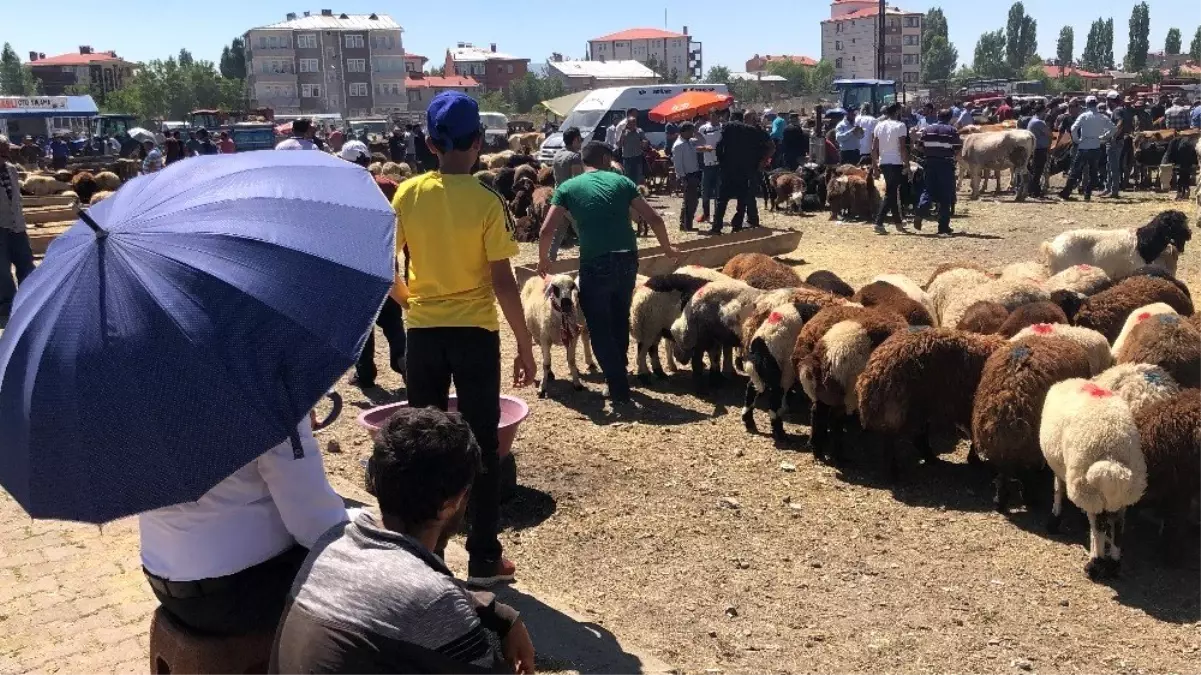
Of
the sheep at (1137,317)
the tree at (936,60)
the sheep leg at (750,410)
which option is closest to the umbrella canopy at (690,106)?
the sheep leg at (750,410)

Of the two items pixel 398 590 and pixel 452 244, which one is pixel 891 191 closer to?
pixel 452 244

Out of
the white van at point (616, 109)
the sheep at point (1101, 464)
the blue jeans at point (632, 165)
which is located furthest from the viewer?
the white van at point (616, 109)

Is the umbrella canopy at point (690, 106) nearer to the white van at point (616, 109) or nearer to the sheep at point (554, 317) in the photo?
the white van at point (616, 109)

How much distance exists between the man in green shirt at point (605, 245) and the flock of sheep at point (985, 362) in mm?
453

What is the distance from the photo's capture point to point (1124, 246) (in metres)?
10.1

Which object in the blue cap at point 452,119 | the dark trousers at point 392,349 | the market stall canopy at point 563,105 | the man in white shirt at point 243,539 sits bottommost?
the dark trousers at point 392,349

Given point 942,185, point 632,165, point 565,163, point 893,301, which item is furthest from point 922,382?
point 632,165

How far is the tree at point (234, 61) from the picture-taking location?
14350 centimetres

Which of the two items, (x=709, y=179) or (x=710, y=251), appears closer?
(x=710, y=251)

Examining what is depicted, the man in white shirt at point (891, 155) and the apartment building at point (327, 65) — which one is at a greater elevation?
the apartment building at point (327, 65)

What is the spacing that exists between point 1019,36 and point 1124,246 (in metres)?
161

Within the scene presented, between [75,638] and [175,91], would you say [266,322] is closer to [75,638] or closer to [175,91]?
[75,638]

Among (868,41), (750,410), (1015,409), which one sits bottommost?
(750,410)

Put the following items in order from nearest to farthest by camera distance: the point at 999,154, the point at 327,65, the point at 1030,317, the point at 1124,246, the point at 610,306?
the point at 1030,317 → the point at 610,306 → the point at 1124,246 → the point at 999,154 → the point at 327,65
